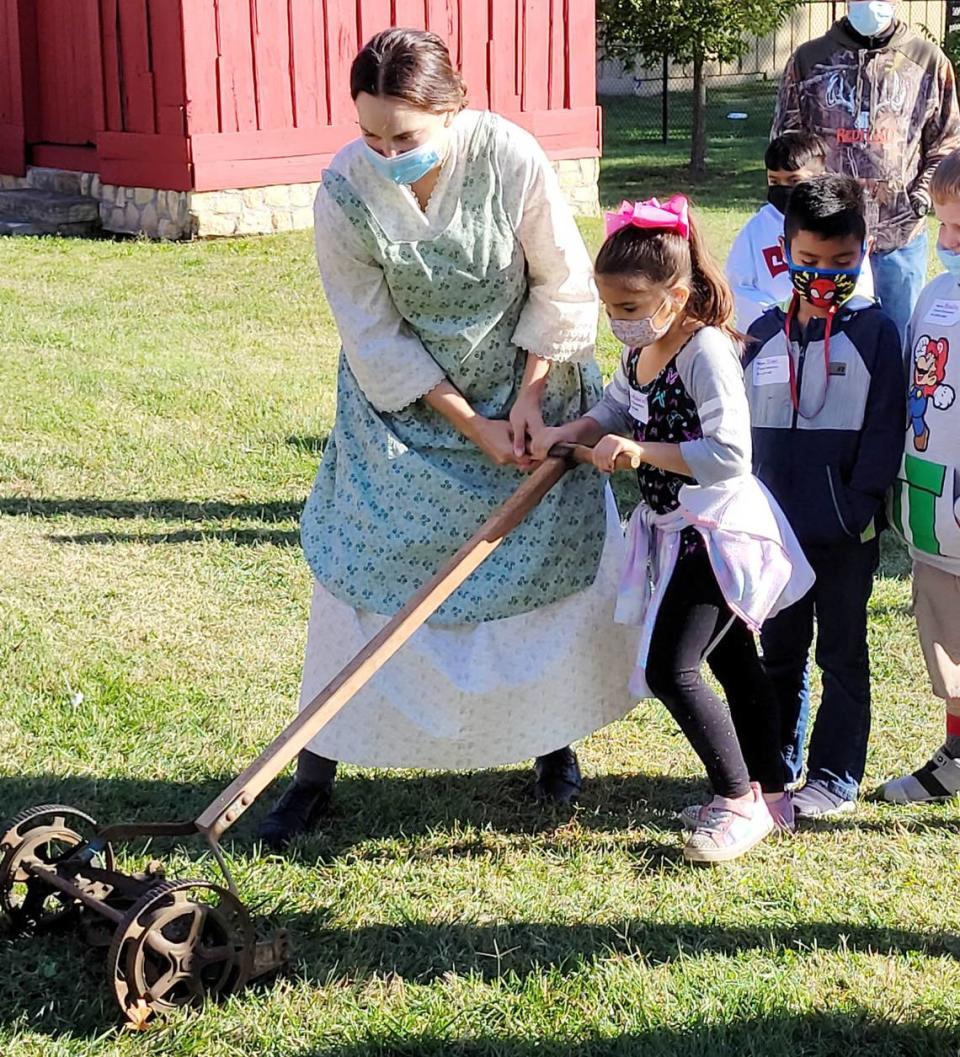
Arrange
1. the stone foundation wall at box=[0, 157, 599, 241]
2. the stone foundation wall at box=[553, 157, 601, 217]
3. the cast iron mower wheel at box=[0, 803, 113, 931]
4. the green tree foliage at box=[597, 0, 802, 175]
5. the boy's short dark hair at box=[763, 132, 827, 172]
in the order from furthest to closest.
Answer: the green tree foliage at box=[597, 0, 802, 175] < the stone foundation wall at box=[553, 157, 601, 217] < the stone foundation wall at box=[0, 157, 599, 241] < the boy's short dark hair at box=[763, 132, 827, 172] < the cast iron mower wheel at box=[0, 803, 113, 931]

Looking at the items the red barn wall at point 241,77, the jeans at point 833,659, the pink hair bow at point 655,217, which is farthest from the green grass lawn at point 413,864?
the red barn wall at point 241,77

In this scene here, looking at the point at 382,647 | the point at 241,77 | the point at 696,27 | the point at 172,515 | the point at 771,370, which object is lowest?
the point at 172,515

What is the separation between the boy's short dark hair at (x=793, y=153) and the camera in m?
4.60

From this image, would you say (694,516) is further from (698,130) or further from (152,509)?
(698,130)

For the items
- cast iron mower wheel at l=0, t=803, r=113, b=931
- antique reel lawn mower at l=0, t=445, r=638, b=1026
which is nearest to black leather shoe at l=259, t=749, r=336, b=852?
antique reel lawn mower at l=0, t=445, r=638, b=1026

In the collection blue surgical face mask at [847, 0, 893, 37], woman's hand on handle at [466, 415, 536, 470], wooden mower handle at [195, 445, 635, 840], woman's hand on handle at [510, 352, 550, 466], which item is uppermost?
blue surgical face mask at [847, 0, 893, 37]

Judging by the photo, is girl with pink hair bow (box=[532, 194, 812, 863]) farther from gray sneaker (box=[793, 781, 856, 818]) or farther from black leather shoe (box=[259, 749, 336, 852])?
black leather shoe (box=[259, 749, 336, 852])

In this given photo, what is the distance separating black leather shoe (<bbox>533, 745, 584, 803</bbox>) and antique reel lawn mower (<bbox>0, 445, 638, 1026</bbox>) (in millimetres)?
847

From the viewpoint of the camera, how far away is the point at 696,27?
17.6 meters

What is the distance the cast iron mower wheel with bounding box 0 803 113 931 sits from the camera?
3.08 metres

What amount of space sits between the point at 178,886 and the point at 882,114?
4.10 metres

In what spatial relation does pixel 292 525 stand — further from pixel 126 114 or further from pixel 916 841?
pixel 126 114

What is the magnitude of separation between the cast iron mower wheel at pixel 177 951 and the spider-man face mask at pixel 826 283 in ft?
5.79

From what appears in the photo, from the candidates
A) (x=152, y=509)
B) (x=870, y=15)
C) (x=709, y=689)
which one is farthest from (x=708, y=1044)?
(x=870, y=15)
